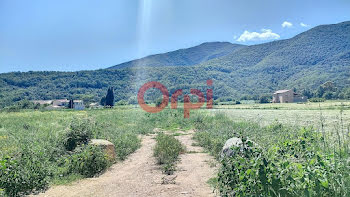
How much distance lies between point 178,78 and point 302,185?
10283cm

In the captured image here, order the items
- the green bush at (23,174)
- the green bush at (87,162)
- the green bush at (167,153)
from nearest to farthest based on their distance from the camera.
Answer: the green bush at (23,174), the green bush at (87,162), the green bush at (167,153)

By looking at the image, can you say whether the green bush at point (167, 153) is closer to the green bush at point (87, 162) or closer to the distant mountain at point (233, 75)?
the green bush at point (87, 162)

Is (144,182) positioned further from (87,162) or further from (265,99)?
(265,99)

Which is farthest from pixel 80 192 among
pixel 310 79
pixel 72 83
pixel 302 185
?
pixel 72 83

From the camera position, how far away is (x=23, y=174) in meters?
5.48

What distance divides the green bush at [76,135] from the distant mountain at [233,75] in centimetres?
6974

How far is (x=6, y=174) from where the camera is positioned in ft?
17.3

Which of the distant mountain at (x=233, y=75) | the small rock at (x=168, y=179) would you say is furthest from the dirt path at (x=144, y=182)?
the distant mountain at (x=233, y=75)

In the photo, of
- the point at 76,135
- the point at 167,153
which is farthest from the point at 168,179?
the point at 76,135

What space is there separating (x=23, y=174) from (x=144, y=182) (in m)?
2.94

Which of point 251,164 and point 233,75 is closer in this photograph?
point 251,164

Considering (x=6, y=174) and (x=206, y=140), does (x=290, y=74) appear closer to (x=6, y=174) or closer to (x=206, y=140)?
(x=206, y=140)

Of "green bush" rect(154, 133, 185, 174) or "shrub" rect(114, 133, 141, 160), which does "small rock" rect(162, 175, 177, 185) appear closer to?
"green bush" rect(154, 133, 185, 174)

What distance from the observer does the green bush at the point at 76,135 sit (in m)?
8.64
